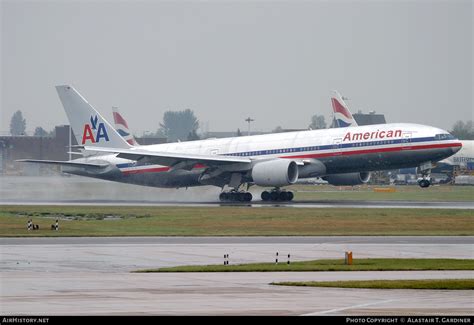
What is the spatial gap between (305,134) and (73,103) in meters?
20.6

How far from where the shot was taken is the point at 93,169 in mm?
85562

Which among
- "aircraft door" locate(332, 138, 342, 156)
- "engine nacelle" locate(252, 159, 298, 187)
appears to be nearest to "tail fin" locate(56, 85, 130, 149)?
"engine nacelle" locate(252, 159, 298, 187)

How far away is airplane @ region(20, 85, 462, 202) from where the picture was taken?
74.4 metres

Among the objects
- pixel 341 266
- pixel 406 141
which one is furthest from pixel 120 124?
pixel 341 266

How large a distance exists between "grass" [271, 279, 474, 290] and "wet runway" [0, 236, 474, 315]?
755mm

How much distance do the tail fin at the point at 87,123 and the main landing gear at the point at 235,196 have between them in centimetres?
1167

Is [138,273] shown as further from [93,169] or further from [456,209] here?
[93,169]

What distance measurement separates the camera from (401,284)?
28.6m

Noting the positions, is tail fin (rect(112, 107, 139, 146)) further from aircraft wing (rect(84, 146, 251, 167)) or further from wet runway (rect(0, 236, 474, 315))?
wet runway (rect(0, 236, 474, 315))

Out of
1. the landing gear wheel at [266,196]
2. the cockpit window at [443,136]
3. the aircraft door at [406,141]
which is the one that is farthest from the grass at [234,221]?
the landing gear wheel at [266,196]
